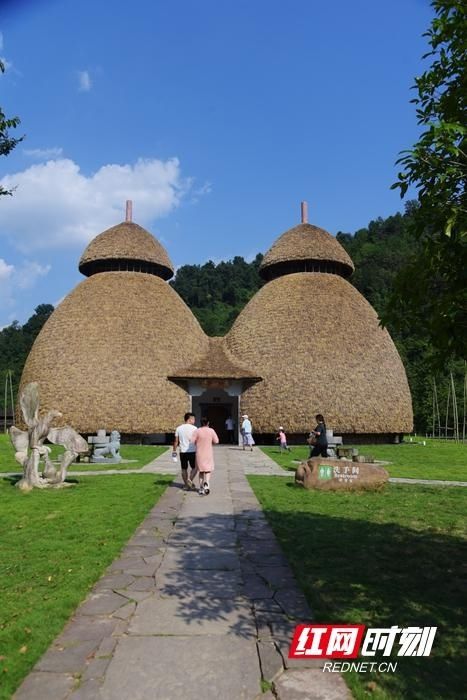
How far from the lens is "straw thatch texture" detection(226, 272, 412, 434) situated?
2505cm

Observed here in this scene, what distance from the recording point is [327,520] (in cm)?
748

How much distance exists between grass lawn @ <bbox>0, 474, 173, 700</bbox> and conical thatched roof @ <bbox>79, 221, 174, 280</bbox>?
66.0 feet

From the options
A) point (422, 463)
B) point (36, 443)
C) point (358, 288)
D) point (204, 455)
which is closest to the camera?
point (204, 455)

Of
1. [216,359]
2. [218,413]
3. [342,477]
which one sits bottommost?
[342,477]

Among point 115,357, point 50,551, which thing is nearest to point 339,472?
point 50,551

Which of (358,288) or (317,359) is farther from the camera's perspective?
(358,288)

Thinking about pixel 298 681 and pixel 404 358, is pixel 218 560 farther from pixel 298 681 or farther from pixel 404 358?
pixel 404 358

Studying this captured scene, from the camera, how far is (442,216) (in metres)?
3.80

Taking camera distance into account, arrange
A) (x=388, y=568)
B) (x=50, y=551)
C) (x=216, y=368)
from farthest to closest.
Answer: (x=216, y=368) < (x=50, y=551) < (x=388, y=568)

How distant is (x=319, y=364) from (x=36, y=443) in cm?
1718

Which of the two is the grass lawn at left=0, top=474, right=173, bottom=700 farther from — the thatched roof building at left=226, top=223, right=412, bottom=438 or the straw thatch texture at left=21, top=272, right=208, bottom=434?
the thatched roof building at left=226, top=223, right=412, bottom=438

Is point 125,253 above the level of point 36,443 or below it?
above

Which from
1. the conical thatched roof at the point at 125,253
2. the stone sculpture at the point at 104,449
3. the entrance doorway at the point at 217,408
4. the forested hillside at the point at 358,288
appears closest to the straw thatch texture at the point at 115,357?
the conical thatched roof at the point at 125,253

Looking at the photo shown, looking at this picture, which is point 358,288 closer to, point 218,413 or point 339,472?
point 218,413
